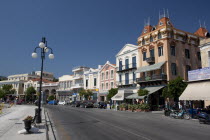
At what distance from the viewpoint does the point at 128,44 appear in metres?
41.9

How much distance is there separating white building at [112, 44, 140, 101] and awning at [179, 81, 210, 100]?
16.9 metres

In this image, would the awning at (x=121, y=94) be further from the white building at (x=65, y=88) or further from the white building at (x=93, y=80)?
the white building at (x=65, y=88)

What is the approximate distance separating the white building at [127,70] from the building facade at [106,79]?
2038mm

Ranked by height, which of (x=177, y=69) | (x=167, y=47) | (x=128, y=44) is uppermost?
(x=128, y=44)

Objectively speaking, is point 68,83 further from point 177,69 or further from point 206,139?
point 206,139

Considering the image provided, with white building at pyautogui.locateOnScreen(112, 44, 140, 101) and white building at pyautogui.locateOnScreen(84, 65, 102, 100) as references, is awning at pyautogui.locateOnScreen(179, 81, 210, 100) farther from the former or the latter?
white building at pyautogui.locateOnScreen(84, 65, 102, 100)

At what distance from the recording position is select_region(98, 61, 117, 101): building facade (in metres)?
45.9

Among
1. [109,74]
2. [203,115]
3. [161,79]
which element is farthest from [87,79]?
[203,115]

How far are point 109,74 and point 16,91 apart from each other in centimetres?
5923

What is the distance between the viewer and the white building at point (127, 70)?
123ft

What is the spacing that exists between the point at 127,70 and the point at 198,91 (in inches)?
875

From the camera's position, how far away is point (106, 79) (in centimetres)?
4809

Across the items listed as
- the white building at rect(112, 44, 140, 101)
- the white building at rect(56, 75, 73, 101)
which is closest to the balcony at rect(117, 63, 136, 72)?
the white building at rect(112, 44, 140, 101)

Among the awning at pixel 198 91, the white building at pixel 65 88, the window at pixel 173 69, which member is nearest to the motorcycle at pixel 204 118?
the awning at pixel 198 91
